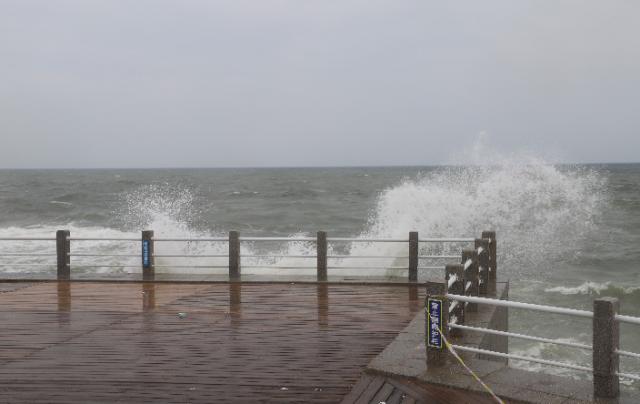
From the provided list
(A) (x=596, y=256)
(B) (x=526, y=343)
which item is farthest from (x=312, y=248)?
(A) (x=596, y=256)

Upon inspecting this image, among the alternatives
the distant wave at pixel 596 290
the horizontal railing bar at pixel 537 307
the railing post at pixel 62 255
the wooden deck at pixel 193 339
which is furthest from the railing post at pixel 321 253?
the distant wave at pixel 596 290

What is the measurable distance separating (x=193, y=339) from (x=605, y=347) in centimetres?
493

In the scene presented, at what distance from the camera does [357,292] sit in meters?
11.0

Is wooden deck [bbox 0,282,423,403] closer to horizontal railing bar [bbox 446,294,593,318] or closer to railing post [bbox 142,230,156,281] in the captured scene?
railing post [bbox 142,230,156,281]

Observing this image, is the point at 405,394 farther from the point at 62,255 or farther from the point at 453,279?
the point at 62,255

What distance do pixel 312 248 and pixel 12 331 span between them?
1382 centimetres

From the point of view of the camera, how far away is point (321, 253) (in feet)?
38.6

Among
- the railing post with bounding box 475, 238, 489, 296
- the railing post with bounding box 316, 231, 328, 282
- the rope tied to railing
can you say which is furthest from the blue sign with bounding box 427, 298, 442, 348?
the railing post with bounding box 316, 231, 328, 282

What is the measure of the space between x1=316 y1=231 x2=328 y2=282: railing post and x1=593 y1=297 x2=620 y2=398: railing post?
21.6 feet

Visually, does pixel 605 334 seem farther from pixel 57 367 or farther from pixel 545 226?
pixel 545 226

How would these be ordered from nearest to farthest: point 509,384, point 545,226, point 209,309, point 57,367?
point 509,384 < point 57,367 < point 209,309 < point 545,226

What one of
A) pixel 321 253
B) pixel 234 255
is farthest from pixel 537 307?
pixel 234 255

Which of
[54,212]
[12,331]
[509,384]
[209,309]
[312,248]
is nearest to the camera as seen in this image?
[509,384]

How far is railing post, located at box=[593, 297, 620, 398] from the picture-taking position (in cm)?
541
